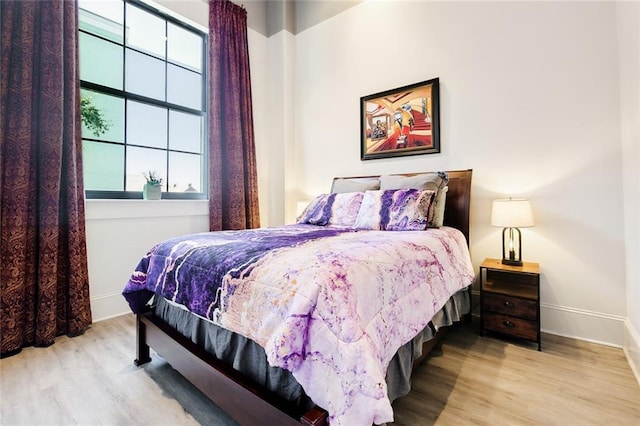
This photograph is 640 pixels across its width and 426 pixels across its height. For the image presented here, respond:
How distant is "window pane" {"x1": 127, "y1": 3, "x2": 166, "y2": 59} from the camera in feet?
9.25

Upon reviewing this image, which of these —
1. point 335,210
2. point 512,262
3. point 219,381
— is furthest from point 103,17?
point 512,262

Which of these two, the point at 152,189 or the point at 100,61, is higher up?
the point at 100,61

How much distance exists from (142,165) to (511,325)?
3402 mm

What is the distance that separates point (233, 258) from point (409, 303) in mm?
783

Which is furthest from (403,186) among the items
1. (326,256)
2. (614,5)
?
(614,5)

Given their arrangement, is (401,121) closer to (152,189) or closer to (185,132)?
(185,132)

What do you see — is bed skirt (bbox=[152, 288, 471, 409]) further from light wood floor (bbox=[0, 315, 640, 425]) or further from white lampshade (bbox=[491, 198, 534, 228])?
white lampshade (bbox=[491, 198, 534, 228])

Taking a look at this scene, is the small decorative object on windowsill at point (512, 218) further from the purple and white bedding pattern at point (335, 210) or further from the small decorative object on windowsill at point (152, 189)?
the small decorative object on windowsill at point (152, 189)

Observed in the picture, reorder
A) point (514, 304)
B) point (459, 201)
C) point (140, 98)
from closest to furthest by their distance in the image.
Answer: point (514, 304) → point (459, 201) → point (140, 98)

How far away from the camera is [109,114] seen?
2668mm

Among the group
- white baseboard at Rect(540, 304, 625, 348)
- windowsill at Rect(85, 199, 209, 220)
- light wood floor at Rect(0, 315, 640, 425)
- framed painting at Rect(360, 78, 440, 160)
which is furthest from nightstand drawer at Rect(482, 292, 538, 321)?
windowsill at Rect(85, 199, 209, 220)

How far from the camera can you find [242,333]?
1122 millimetres

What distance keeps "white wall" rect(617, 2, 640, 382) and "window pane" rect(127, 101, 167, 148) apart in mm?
3623

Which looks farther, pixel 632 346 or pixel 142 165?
pixel 142 165
